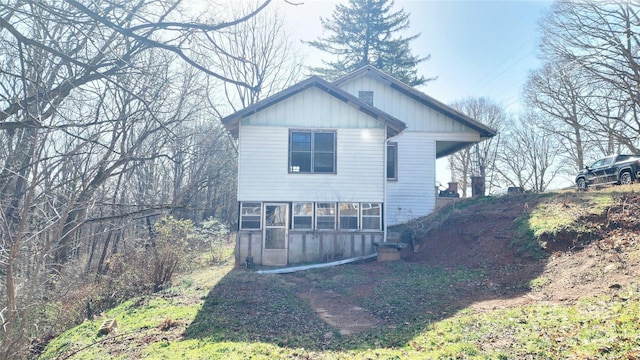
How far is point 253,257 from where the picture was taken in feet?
40.0

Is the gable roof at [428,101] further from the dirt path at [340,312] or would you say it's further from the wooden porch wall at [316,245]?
the dirt path at [340,312]

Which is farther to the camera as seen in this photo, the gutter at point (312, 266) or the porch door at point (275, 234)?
the porch door at point (275, 234)

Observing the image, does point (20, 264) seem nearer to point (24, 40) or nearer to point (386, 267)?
point (24, 40)

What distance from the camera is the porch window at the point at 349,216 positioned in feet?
41.8

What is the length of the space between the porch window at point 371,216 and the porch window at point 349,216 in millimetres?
274

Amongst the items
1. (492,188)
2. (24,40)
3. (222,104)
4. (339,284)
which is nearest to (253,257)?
(339,284)

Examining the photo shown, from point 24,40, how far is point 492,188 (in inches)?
1469

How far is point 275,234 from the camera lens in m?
12.4

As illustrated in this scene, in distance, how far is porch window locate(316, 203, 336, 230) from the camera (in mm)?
12672

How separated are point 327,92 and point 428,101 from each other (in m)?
4.93

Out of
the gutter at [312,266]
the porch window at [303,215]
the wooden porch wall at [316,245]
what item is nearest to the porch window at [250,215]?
the wooden porch wall at [316,245]

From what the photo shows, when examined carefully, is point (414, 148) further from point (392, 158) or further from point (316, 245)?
point (316, 245)

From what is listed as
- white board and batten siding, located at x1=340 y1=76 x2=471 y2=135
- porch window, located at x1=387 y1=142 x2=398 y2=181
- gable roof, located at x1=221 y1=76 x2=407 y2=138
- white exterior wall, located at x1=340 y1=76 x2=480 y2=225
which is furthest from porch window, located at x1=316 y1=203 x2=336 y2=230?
white board and batten siding, located at x1=340 y1=76 x2=471 y2=135

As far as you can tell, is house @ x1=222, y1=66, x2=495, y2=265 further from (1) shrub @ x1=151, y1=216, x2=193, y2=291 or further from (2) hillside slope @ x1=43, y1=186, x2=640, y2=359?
(1) shrub @ x1=151, y1=216, x2=193, y2=291
